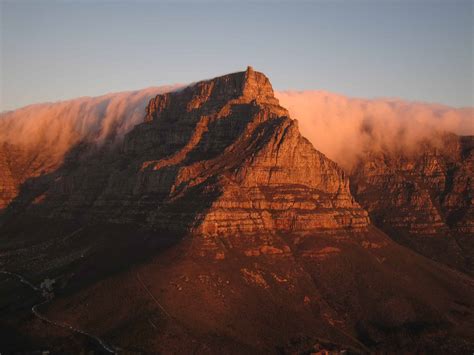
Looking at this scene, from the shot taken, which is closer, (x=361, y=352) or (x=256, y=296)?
(x=361, y=352)

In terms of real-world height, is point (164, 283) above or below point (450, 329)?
above

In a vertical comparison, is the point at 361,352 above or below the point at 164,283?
below

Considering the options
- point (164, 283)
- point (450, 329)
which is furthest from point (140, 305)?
point (450, 329)

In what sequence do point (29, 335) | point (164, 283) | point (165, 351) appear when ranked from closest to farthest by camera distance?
1. point (165, 351)
2. point (29, 335)
3. point (164, 283)

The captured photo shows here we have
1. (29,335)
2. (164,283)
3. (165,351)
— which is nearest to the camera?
(165,351)

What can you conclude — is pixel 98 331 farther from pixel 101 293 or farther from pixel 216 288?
pixel 216 288

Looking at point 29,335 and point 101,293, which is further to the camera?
point 101,293

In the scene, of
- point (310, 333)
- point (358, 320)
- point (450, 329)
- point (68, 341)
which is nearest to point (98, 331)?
point (68, 341)

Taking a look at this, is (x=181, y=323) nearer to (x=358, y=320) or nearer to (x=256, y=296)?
(x=256, y=296)

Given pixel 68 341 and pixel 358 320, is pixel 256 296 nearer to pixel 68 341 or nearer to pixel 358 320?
pixel 358 320
